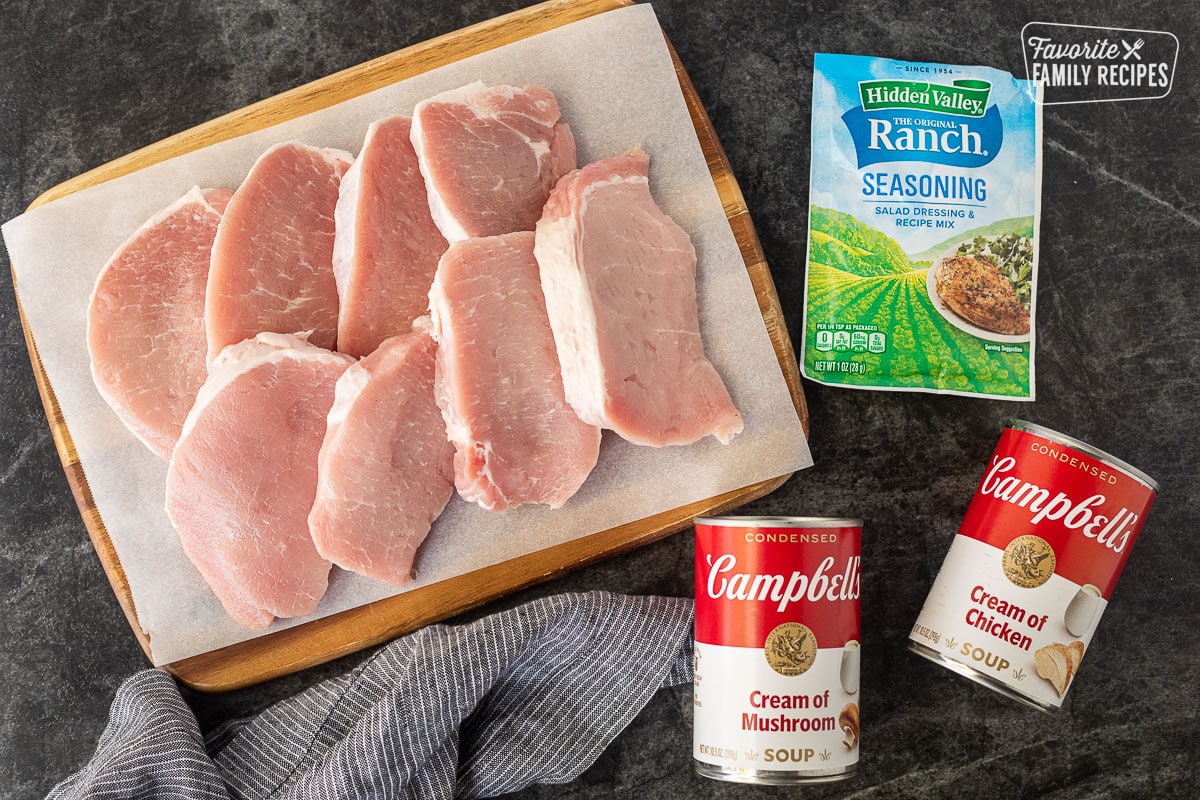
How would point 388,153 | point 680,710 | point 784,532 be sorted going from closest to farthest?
point 784,532, point 388,153, point 680,710

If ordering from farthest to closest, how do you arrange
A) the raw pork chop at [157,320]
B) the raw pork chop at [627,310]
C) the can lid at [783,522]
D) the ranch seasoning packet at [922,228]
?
the ranch seasoning packet at [922,228] → the raw pork chop at [157,320] → the raw pork chop at [627,310] → the can lid at [783,522]

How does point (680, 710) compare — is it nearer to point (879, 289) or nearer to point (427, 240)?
point (879, 289)

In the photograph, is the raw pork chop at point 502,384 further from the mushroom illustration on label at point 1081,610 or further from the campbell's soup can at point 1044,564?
the mushroom illustration on label at point 1081,610

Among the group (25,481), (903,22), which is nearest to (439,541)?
(25,481)

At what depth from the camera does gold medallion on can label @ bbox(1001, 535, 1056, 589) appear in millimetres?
1673

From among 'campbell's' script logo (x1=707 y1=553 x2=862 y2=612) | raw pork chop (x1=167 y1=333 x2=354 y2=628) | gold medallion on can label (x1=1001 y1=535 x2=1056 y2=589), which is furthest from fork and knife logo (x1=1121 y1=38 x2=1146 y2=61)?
raw pork chop (x1=167 y1=333 x2=354 y2=628)

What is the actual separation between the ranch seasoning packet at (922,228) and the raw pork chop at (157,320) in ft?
5.00

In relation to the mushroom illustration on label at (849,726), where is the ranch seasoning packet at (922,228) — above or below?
above

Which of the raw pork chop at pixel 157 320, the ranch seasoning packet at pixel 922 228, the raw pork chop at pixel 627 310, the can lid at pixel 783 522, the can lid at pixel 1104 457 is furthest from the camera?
the ranch seasoning packet at pixel 922 228

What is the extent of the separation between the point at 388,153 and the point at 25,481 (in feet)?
4.16

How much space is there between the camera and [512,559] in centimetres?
194

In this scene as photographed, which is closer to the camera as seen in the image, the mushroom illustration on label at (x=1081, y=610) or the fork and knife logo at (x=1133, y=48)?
the mushroom illustration on label at (x=1081, y=610)

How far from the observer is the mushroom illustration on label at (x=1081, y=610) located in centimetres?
168

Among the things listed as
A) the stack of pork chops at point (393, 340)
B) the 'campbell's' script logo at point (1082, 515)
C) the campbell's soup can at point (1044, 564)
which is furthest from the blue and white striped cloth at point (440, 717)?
the 'campbell's' script logo at point (1082, 515)
